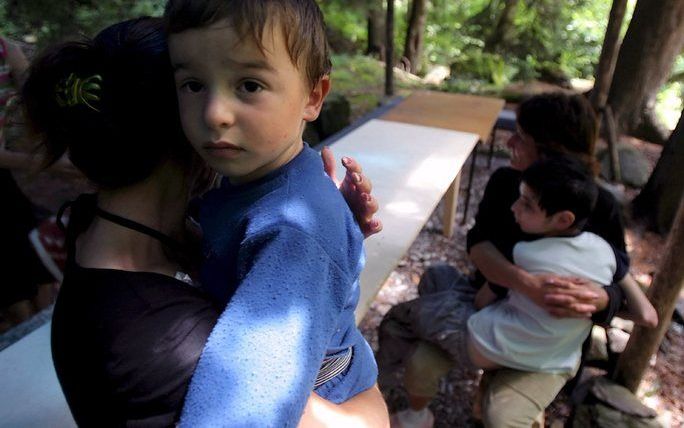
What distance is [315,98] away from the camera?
3.04 feet

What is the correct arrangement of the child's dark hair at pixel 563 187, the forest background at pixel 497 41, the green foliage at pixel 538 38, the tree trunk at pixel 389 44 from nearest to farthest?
the child's dark hair at pixel 563 187
the tree trunk at pixel 389 44
the forest background at pixel 497 41
the green foliage at pixel 538 38

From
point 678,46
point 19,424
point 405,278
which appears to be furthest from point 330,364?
point 678,46

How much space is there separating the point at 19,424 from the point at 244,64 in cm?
106

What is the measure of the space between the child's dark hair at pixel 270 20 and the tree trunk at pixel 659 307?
186 cm

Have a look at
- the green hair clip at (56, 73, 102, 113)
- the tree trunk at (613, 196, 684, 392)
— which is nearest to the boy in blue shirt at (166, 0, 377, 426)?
the green hair clip at (56, 73, 102, 113)

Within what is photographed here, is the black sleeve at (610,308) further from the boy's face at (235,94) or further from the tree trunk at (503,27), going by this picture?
the tree trunk at (503,27)

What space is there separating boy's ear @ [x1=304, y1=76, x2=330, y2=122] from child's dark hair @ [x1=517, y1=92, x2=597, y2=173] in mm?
1527

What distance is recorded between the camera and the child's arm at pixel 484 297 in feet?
7.26

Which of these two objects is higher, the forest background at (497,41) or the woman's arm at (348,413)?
the woman's arm at (348,413)

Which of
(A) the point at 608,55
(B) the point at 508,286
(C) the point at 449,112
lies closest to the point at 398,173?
(B) the point at 508,286

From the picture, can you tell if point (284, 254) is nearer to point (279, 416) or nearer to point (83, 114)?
point (279, 416)

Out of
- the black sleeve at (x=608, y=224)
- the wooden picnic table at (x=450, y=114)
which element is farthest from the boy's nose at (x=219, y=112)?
the wooden picnic table at (x=450, y=114)

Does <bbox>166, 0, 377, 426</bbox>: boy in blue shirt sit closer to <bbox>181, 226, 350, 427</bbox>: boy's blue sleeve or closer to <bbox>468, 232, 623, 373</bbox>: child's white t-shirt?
<bbox>181, 226, 350, 427</bbox>: boy's blue sleeve

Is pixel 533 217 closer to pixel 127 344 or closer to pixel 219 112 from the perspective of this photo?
pixel 219 112
